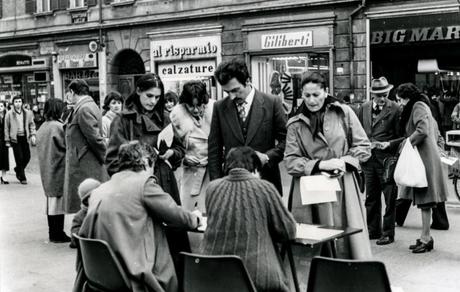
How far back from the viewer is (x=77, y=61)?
26.8 meters

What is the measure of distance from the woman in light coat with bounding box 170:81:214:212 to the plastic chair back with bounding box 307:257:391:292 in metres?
3.46

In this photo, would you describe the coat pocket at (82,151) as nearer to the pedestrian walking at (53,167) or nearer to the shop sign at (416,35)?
the pedestrian walking at (53,167)

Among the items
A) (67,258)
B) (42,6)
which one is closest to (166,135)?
(67,258)

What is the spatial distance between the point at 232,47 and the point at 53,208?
13839 mm

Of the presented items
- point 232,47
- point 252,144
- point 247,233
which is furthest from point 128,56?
point 247,233

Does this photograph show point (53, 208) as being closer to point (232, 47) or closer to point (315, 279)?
point (315, 279)

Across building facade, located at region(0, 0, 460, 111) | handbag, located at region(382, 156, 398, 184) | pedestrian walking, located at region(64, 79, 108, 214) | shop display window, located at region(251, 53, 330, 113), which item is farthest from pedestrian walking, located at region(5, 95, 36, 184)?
handbag, located at region(382, 156, 398, 184)

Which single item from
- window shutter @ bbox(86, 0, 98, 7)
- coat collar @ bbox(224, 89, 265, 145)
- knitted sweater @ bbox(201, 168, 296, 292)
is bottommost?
knitted sweater @ bbox(201, 168, 296, 292)

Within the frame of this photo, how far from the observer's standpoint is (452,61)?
690 inches

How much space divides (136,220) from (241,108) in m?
1.72

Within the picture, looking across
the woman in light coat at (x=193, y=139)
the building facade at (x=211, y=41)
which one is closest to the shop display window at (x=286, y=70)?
the building facade at (x=211, y=41)

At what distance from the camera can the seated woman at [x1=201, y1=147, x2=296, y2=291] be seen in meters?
4.12

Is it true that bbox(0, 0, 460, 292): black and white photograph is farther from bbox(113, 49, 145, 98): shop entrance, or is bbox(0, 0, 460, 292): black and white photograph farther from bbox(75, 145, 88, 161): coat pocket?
bbox(113, 49, 145, 98): shop entrance

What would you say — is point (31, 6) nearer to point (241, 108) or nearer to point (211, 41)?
point (211, 41)
